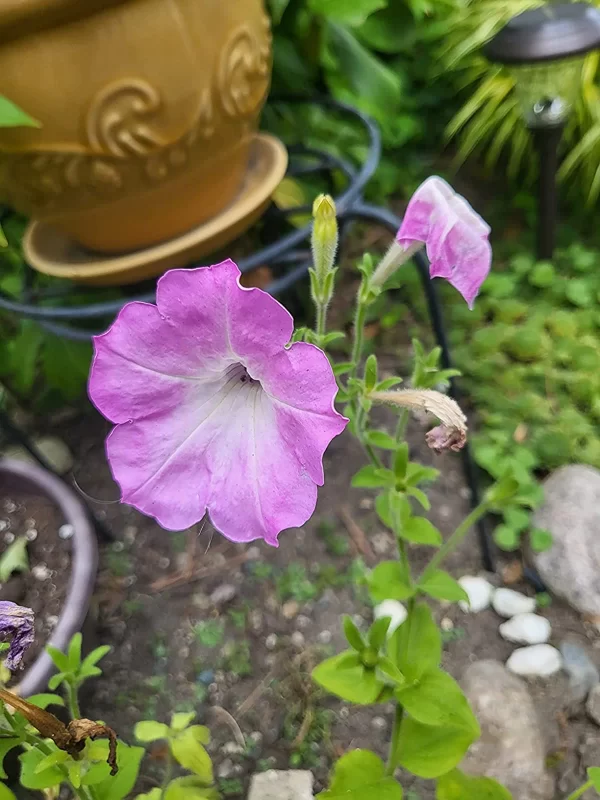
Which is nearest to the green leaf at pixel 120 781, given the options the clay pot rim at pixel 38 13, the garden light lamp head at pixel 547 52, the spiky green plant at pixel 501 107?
the clay pot rim at pixel 38 13

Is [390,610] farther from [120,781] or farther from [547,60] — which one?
[547,60]

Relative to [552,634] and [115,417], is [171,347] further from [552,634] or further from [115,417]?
[552,634]

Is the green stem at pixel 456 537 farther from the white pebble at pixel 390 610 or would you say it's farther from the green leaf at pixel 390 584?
the white pebble at pixel 390 610

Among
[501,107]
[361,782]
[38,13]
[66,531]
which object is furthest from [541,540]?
[501,107]

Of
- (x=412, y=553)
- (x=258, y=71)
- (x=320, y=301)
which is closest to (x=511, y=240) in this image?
(x=412, y=553)

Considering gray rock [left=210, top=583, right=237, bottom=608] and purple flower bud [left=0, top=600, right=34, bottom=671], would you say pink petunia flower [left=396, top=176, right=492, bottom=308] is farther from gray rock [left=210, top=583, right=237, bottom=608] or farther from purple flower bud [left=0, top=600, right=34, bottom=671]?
gray rock [left=210, top=583, right=237, bottom=608]

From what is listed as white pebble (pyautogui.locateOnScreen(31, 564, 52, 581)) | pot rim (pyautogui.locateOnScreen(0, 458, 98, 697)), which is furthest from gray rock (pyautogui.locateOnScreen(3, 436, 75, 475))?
white pebble (pyautogui.locateOnScreen(31, 564, 52, 581))

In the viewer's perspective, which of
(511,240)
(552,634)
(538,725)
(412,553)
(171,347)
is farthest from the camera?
(511,240)
